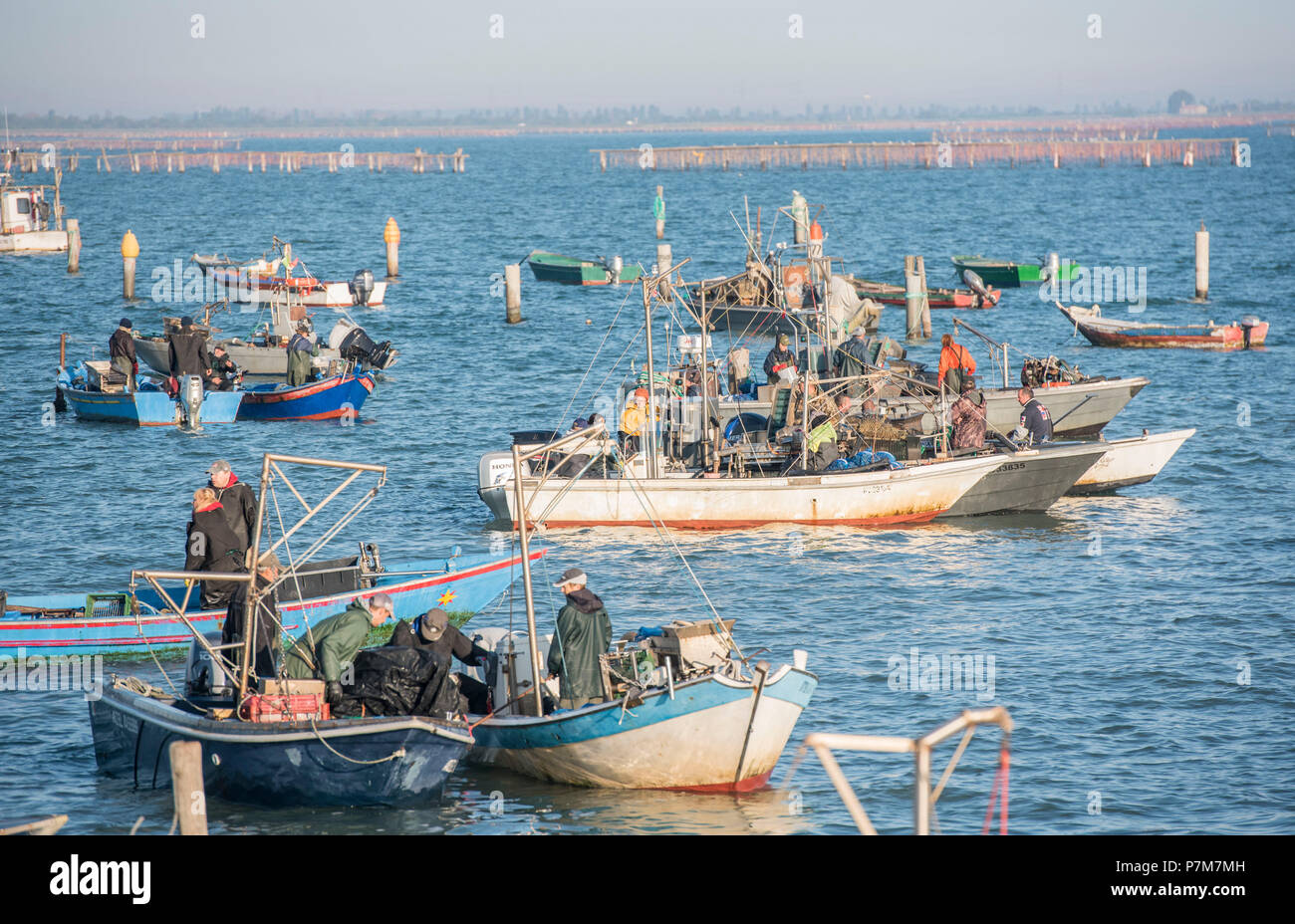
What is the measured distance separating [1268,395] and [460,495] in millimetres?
18334

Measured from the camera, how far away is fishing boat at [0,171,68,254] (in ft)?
202

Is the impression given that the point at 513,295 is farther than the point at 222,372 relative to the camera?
Yes

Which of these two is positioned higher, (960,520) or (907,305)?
(907,305)

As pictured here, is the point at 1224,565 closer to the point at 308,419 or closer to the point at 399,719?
the point at 399,719

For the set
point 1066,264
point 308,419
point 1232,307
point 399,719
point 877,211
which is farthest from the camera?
point 877,211

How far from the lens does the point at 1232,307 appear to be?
4550 cm

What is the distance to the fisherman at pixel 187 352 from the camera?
92.3ft

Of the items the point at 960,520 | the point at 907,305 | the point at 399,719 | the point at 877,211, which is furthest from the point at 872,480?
the point at 877,211

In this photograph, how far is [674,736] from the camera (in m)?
11.9

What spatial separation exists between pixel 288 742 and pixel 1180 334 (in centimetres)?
3073

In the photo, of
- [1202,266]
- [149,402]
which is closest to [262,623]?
[149,402]

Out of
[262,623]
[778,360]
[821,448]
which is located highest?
[778,360]

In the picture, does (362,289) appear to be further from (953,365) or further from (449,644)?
(449,644)

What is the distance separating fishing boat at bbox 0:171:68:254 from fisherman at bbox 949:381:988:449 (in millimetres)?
49722
